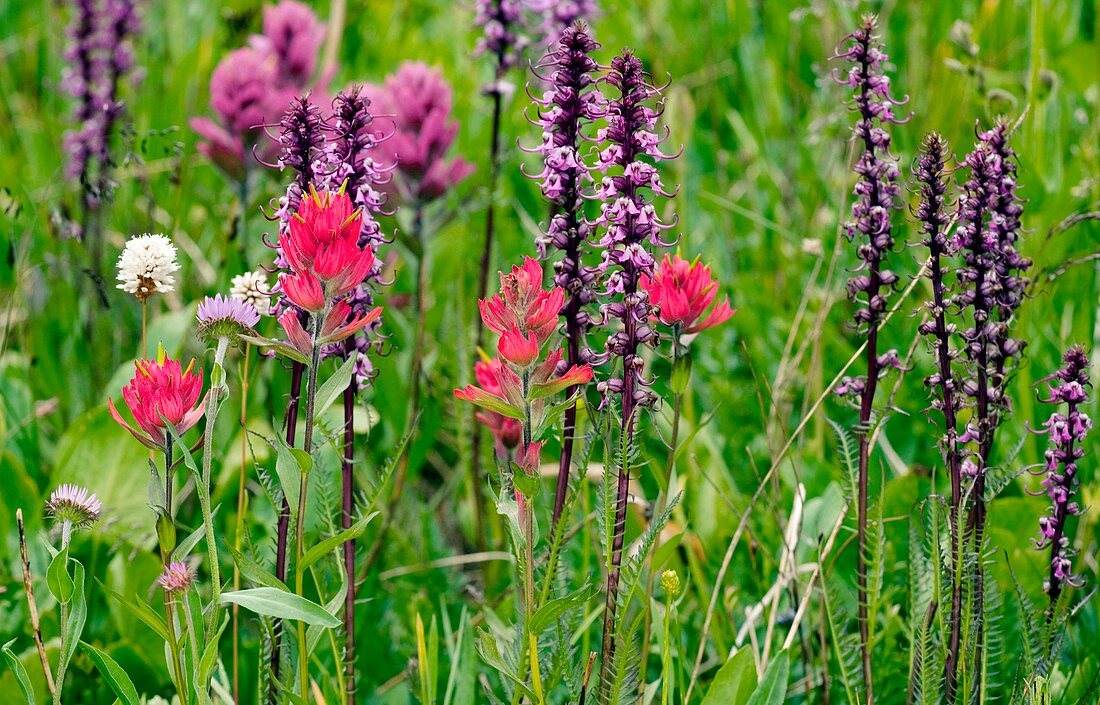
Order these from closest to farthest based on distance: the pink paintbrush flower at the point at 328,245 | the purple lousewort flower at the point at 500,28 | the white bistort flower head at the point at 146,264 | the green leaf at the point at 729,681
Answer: the pink paintbrush flower at the point at 328,245, the white bistort flower head at the point at 146,264, the green leaf at the point at 729,681, the purple lousewort flower at the point at 500,28

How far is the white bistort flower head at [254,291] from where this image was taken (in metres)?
1.60

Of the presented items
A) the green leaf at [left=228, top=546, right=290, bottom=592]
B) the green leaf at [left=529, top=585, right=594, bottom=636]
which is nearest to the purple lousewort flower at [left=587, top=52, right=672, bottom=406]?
the green leaf at [left=529, top=585, right=594, bottom=636]

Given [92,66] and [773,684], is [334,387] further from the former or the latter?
[92,66]

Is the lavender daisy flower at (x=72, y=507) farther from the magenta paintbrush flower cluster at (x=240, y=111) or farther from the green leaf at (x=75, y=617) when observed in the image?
the magenta paintbrush flower cluster at (x=240, y=111)

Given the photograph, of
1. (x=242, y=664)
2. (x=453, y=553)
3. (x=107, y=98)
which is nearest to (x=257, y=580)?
(x=242, y=664)

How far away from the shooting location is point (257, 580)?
139 centimetres

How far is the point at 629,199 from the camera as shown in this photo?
138 centimetres

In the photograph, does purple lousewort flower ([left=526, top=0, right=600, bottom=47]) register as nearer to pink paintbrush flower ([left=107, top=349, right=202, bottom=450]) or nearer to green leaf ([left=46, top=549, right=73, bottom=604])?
pink paintbrush flower ([left=107, top=349, right=202, bottom=450])

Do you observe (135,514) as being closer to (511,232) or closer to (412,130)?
(412,130)

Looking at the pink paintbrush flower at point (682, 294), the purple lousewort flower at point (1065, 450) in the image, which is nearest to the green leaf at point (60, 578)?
the pink paintbrush flower at point (682, 294)

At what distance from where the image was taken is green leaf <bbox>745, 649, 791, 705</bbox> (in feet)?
5.22

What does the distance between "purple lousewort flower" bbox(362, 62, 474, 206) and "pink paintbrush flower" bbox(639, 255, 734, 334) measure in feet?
4.22

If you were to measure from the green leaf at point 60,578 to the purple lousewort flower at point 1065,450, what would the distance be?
4.27 feet

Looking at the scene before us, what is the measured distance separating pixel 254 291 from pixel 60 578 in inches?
18.2
